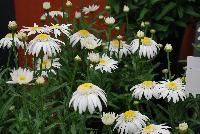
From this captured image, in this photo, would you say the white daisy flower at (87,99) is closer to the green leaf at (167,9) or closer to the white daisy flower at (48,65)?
the white daisy flower at (48,65)

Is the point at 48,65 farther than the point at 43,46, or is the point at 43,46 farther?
the point at 48,65

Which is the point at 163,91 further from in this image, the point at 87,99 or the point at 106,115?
the point at 87,99

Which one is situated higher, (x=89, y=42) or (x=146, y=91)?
(x=89, y=42)

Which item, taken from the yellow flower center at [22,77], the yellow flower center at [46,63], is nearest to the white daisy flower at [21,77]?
the yellow flower center at [22,77]

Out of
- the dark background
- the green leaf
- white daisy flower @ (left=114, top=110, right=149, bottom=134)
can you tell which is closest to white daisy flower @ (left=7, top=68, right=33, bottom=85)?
white daisy flower @ (left=114, top=110, right=149, bottom=134)

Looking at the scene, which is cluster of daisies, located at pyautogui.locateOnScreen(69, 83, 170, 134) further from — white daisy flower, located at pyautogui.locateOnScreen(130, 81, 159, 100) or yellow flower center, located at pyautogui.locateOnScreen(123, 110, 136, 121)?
white daisy flower, located at pyautogui.locateOnScreen(130, 81, 159, 100)

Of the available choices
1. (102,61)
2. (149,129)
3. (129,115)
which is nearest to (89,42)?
(102,61)
